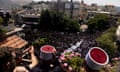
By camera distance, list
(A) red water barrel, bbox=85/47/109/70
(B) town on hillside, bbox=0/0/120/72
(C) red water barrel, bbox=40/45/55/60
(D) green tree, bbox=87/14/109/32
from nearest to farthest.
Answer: (A) red water barrel, bbox=85/47/109/70
(B) town on hillside, bbox=0/0/120/72
(C) red water barrel, bbox=40/45/55/60
(D) green tree, bbox=87/14/109/32

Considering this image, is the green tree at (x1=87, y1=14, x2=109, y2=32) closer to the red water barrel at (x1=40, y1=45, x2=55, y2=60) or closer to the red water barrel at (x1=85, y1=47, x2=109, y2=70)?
the red water barrel at (x1=40, y1=45, x2=55, y2=60)

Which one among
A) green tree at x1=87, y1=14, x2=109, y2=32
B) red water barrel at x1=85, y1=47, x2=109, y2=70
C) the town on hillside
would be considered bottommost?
green tree at x1=87, y1=14, x2=109, y2=32

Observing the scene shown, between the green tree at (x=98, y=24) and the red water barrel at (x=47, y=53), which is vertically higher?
the red water barrel at (x=47, y=53)

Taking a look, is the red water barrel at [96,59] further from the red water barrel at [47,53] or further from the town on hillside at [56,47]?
the red water barrel at [47,53]

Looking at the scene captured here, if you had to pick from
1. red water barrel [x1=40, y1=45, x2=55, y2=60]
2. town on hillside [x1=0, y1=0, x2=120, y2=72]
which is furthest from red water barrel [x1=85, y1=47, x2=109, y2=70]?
red water barrel [x1=40, y1=45, x2=55, y2=60]

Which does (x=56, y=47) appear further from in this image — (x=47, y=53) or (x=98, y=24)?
(x=98, y=24)

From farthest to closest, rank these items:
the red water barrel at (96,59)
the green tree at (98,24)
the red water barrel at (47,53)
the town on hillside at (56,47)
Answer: the green tree at (98,24) → the red water barrel at (47,53) → the town on hillside at (56,47) → the red water barrel at (96,59)

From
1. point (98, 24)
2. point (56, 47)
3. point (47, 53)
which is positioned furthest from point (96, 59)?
point (98, 24)

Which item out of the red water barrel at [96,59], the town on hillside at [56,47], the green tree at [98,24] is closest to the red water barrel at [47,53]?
the town on hillside at [56,47]
